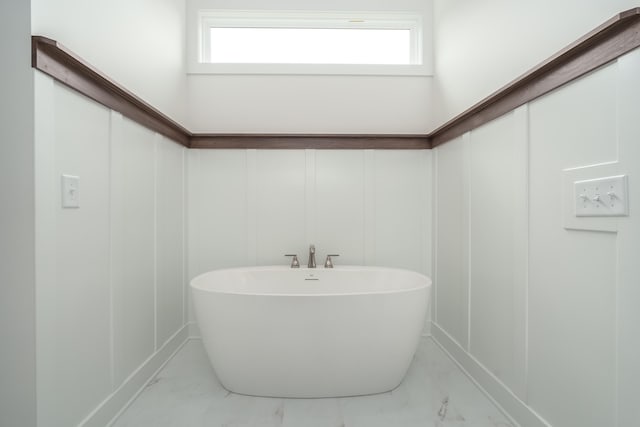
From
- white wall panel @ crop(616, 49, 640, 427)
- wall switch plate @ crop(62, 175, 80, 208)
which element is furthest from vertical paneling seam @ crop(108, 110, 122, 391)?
white wall panel @ crop(616, 49, 640, 427)

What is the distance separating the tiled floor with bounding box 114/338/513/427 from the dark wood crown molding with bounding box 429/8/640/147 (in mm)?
1430

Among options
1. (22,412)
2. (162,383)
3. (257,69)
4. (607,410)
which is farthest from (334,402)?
(257,69)

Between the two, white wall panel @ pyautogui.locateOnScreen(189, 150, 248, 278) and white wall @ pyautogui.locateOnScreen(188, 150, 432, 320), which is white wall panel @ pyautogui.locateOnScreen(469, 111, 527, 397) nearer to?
white wall @ pyautogui.locateOnScreen(188, 150, 432, 320)

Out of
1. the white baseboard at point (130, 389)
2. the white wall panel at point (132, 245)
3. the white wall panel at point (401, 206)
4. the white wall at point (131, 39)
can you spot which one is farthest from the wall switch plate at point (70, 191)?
the white wall panel at point (401, 206)

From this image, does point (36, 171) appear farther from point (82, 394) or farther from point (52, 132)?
point (82, 394)

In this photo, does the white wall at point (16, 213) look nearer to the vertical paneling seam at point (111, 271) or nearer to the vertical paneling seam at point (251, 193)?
the vertical paneling seam at point (111, 271)

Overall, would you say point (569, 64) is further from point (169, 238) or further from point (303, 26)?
point (169, 238)

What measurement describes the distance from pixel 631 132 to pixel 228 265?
7.72ft

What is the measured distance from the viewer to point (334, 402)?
1.67 meters

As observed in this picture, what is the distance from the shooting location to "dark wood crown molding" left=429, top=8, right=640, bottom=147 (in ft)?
3.16

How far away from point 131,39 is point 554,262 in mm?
2211

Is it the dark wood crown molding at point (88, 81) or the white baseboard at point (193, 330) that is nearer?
the dark wood crown molding at point (88, 81)

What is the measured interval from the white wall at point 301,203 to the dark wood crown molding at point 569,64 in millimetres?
849

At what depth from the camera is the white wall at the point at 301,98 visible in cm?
257
